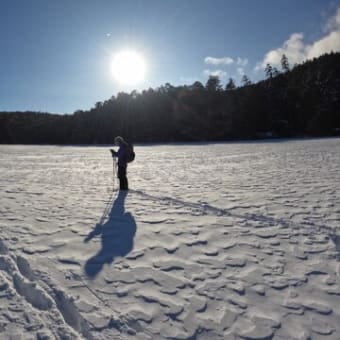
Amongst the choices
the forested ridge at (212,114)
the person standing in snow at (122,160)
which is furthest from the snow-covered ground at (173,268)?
the forested ridge at (212,114)

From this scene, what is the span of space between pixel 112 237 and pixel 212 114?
81.0 m

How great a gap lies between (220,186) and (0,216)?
776cm

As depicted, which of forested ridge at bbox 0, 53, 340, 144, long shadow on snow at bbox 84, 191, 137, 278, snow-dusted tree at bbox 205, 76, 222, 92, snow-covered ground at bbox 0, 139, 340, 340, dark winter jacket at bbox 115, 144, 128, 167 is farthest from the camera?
snow-dusted tree at bbox 205, 76, 222, 92

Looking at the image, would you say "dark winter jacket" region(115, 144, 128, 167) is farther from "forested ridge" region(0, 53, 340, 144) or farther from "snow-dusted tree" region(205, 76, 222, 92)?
"snow-dusted tree" region(205, 76, 222, 92)

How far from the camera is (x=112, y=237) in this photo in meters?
5.68

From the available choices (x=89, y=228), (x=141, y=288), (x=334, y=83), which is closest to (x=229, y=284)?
(x=141, y=288)

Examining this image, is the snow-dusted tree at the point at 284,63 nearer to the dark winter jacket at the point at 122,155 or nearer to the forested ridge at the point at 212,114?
the forested ridge at the point at 212,114

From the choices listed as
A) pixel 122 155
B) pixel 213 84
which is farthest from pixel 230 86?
pixel 122 155

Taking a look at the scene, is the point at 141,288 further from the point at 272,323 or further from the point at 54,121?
the point at 54,121

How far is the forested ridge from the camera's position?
7506 cm

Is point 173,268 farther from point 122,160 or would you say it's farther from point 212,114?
point 212,114

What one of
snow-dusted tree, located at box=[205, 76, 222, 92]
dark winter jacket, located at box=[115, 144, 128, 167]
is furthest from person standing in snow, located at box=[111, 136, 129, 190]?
snow-dusted tree, located at box=[205, 76, 222, 92]

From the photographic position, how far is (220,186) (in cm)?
1059

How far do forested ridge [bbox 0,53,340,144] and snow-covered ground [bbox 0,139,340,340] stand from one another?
2661 inches
